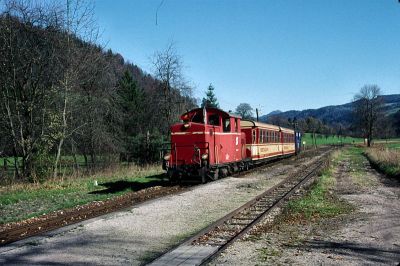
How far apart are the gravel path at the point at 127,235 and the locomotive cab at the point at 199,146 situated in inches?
180

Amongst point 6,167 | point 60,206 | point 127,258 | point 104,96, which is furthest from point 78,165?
point 127,258

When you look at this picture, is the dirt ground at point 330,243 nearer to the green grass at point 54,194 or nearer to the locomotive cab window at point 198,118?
the green grass at point 54,194

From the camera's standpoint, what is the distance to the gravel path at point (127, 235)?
291 inches

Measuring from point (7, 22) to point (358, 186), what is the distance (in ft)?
61.8

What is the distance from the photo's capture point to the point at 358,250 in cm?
750

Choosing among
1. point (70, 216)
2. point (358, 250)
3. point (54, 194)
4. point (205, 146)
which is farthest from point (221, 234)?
point (205, 146)

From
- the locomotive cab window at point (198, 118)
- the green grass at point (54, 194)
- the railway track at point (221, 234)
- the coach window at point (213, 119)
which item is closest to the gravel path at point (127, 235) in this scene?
the railway track at point (221, 234)

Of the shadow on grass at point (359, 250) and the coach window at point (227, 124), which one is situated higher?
the coach window at point (227, 124)

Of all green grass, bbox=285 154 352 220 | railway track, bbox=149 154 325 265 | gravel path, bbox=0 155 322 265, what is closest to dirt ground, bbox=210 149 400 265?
railway track, bbox=149 154 325 265

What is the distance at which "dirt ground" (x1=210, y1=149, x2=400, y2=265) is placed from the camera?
22.8ft

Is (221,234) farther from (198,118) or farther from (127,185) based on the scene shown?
(198,118)

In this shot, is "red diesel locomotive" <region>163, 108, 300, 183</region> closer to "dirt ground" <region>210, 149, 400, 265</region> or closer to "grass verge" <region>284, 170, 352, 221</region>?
"grass verge" <region>284, 170, 352, 221</region>

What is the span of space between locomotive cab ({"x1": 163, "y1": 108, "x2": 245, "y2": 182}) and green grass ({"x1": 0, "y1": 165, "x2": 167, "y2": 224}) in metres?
2.07

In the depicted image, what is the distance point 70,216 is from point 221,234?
480cm
